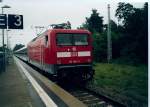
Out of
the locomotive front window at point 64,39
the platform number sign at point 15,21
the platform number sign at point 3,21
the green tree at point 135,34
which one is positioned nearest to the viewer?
the platform number sign at point 3,21

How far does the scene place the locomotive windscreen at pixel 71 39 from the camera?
1400 centimetres

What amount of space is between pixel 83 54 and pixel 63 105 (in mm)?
5581

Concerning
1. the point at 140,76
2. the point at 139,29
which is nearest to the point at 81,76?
the point at 140,76

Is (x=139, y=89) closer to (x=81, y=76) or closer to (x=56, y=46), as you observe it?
(x=81, y=76)

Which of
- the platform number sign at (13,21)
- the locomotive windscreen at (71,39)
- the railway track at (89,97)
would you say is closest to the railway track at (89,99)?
the railway track at (89,97)

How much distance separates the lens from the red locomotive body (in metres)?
13.7

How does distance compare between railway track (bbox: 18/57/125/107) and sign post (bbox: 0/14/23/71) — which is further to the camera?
sign post (bbox: 0/14/23/71)

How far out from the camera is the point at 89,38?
14.3 m

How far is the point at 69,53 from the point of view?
13.9m

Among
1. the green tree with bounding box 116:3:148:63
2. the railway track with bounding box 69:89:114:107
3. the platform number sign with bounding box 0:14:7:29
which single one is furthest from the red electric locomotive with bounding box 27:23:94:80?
the green tree with bounding box 116:3:148:63

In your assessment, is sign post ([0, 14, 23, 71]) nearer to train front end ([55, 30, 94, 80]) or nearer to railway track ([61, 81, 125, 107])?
train front end ([55, 30, 94, 80])

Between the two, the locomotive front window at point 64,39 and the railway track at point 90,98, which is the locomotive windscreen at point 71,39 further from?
the railway track at point 90,98

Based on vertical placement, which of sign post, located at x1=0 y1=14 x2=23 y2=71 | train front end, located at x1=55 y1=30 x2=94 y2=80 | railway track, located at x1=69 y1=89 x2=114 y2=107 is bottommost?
railway track, located at x1=69 y1=89 x2=114 y2=107

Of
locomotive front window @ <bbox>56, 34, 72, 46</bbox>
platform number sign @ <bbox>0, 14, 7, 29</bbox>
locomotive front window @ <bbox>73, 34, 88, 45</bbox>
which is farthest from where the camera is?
locomotive front window @ <bbox>73, 34, 88, 45</bbox>
